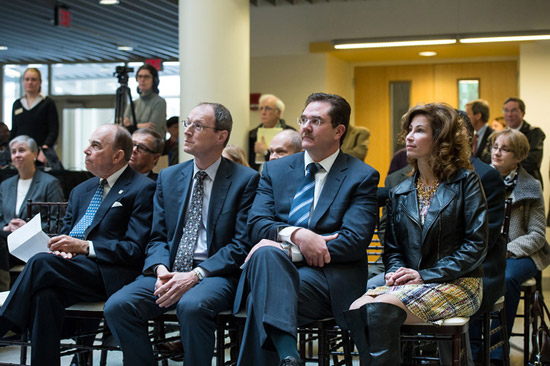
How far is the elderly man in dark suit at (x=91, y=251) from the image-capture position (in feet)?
11.5

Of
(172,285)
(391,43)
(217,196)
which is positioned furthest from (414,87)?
(172,285)

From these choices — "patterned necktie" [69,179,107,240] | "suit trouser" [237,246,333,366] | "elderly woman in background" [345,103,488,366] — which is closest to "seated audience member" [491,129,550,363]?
"elderly woman in background" [345,103,488,366]

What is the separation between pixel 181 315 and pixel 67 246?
0.82m

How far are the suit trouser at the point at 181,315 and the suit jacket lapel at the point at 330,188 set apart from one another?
522 mm

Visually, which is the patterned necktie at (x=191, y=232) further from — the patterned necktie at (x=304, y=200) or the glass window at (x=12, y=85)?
the glass window at (x=12, y=85)

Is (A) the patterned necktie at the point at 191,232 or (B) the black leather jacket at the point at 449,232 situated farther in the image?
(A) the patterned necktie at the point at 191,232

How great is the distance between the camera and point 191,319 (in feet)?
10.5

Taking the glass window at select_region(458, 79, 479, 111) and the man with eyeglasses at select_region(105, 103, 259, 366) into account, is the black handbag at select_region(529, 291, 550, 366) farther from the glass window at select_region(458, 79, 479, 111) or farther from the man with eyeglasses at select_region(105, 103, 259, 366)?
the glass window at select_region(458, 79, 479, 111)

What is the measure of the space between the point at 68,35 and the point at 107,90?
3.18 meters

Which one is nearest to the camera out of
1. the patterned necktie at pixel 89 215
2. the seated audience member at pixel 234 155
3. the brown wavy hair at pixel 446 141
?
the brown wavy hair at pixel 446 141

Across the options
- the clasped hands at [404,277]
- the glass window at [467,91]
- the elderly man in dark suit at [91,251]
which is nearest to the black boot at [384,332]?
the clasped hands at [404,277]

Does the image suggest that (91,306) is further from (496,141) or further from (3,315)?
(496,141)

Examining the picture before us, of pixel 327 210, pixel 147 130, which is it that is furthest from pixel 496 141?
pixel 147 130

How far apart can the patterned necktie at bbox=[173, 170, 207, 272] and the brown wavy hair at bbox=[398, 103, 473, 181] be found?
3.83ft
